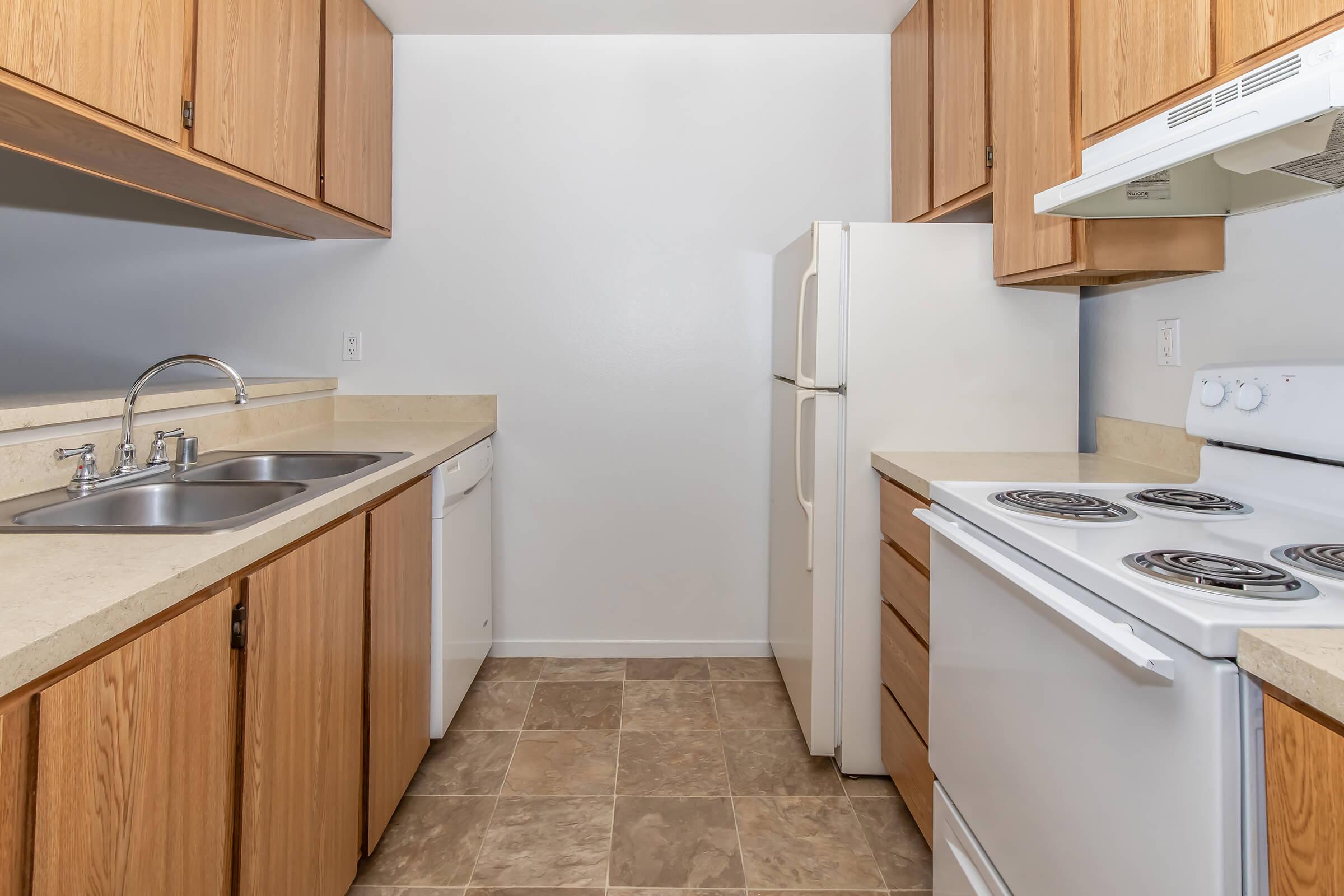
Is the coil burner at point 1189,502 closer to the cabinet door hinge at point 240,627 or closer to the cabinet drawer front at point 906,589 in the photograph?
the cabinet drawer front at point 906,589

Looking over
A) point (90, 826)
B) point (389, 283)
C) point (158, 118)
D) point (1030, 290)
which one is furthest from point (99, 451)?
point (1030, 290)

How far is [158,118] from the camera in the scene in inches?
60.6

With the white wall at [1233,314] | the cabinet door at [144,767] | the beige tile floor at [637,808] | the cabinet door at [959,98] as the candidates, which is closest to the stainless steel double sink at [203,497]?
the cabinet door at [144,767]

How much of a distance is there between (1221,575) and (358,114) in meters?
2.68

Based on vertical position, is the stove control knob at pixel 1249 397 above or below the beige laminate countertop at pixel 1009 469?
above

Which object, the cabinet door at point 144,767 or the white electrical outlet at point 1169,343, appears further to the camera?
the white electrical outlet at point 1169,343

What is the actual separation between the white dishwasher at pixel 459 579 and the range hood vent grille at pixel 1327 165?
6.44 feet

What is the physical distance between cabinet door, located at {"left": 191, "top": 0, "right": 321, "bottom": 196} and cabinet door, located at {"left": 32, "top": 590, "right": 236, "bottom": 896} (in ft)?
4.24

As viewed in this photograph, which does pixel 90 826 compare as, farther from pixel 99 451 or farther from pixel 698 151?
pixel 698 151

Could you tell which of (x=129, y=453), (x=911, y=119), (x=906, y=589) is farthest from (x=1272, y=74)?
(x=129, y=453)

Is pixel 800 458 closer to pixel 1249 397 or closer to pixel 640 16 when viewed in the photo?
pixel 1249 397

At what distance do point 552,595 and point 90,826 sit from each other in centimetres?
215

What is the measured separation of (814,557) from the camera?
2.07 metres

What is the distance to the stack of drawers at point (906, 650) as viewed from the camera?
1675mm
